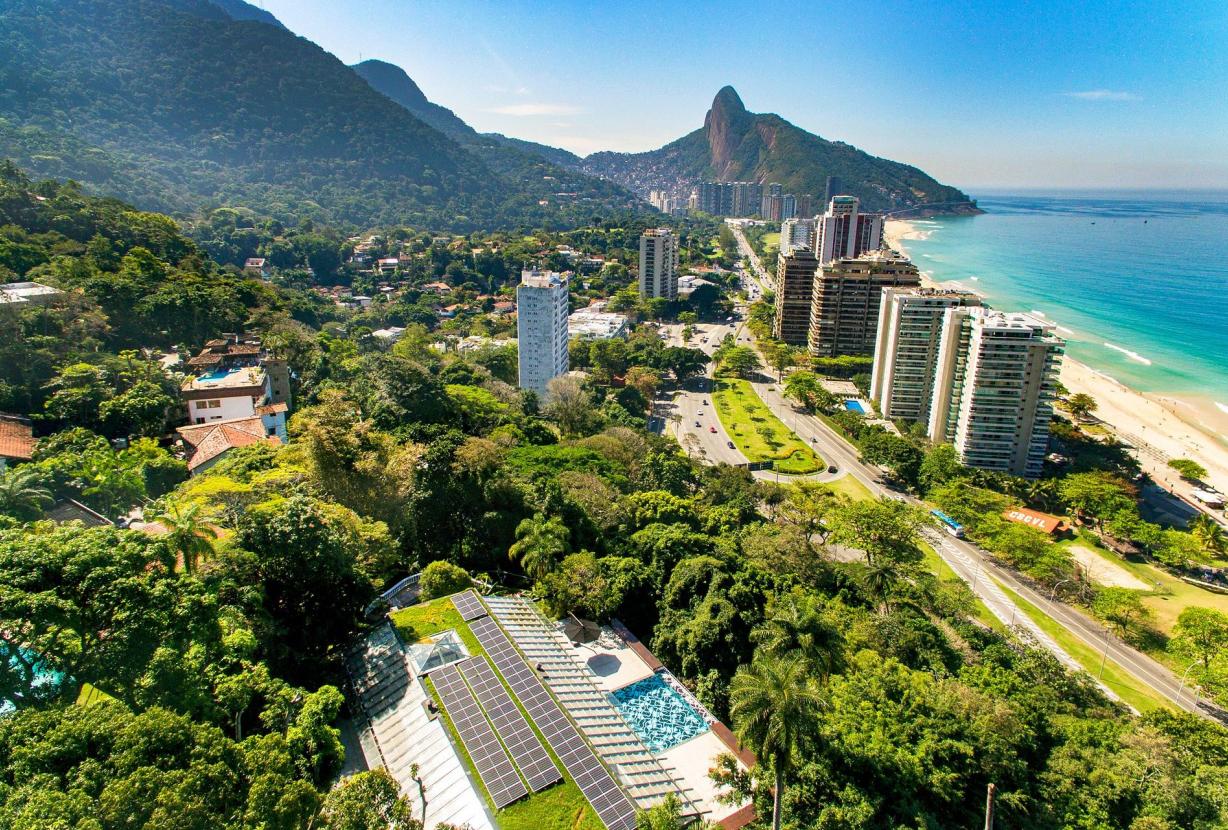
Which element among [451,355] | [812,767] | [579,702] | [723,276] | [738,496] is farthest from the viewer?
[723,276]

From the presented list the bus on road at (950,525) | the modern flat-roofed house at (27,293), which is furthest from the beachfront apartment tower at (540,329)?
the bus on road at (950,525)

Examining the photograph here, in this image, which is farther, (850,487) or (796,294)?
(796,294)

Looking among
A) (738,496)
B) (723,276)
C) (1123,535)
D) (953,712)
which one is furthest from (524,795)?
(723,276)

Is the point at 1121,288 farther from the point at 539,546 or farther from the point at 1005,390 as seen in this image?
the point at 539,546

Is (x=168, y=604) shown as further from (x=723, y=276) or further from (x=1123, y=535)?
(x=723, y=276)

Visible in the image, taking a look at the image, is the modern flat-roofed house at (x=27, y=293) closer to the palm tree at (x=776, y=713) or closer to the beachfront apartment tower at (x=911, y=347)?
the palm tree at (x=776, y=713)

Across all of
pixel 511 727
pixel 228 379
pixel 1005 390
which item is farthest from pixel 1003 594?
pixel 228 379
